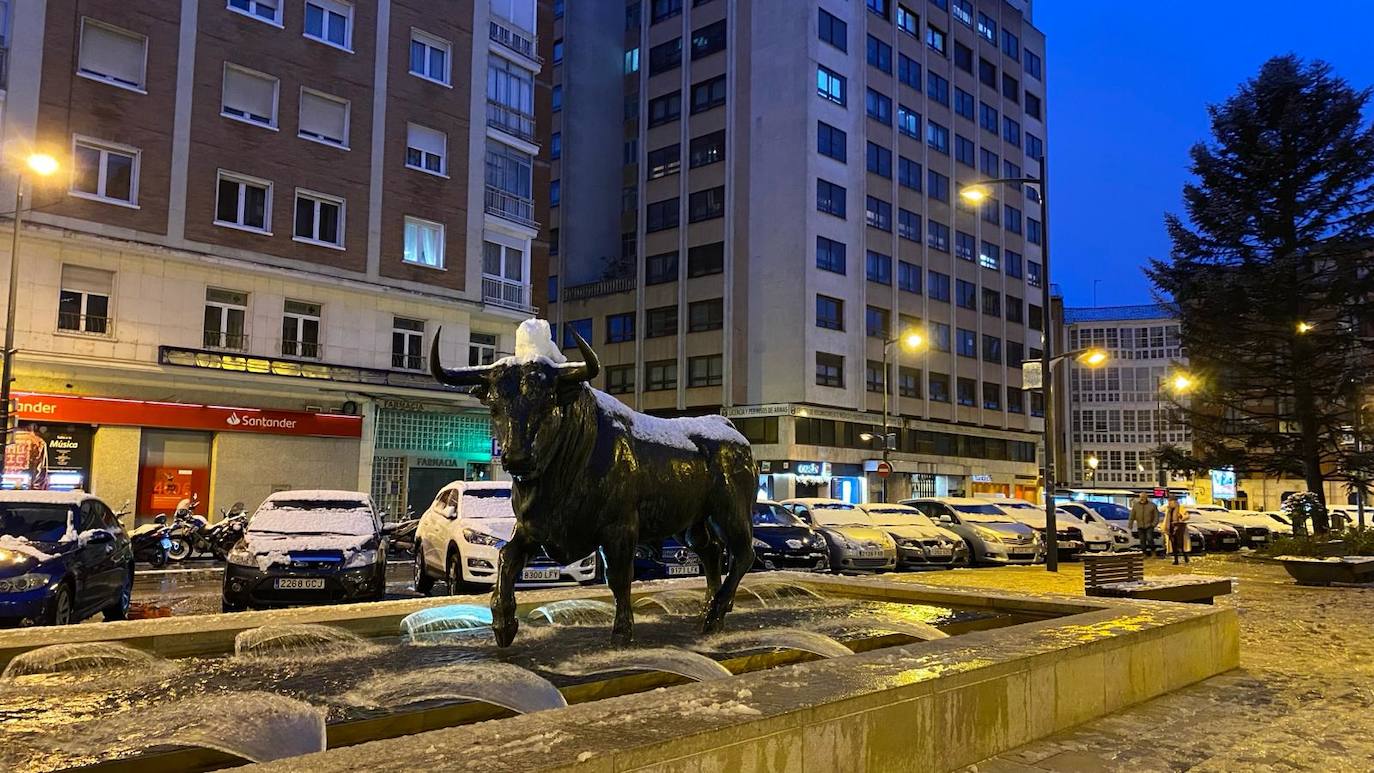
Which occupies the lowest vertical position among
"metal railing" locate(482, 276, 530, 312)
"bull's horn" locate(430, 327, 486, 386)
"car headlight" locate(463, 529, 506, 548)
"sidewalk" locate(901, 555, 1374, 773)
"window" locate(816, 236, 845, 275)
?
"sidewalk" locate(901, 555, 1374, 773)

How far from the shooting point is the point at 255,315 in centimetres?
2664

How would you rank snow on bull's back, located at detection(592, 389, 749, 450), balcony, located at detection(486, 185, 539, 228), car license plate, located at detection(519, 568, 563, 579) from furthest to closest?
balcony, located at detection(486, 185, 539, 228)
car license plate, located at detection(519, 568, 563, 579)
snow on bull's back, located at detection(592, 389, 749, 450)

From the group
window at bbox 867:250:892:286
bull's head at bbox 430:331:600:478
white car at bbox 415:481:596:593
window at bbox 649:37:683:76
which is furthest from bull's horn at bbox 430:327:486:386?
window at bbox 649:37:683:76

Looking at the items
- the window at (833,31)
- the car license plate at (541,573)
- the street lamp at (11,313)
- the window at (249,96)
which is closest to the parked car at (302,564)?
the car license plate at (541,573)

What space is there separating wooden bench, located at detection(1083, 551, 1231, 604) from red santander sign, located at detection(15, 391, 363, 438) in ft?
72.9

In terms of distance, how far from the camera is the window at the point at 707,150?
166 ft

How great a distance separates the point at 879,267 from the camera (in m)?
51.9

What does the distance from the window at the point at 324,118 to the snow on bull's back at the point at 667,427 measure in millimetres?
24511

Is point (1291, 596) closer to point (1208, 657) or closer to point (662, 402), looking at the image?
point (1208, 657)

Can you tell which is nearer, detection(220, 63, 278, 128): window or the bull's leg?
the bull's leg

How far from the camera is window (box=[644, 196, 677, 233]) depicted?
52.6m

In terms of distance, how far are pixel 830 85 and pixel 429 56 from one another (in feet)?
80.2

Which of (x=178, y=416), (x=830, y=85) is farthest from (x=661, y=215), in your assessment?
(x=178, y=416)

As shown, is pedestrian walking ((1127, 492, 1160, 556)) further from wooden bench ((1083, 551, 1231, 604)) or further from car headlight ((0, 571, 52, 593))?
car headlight ((0, 571, 52, 593))
